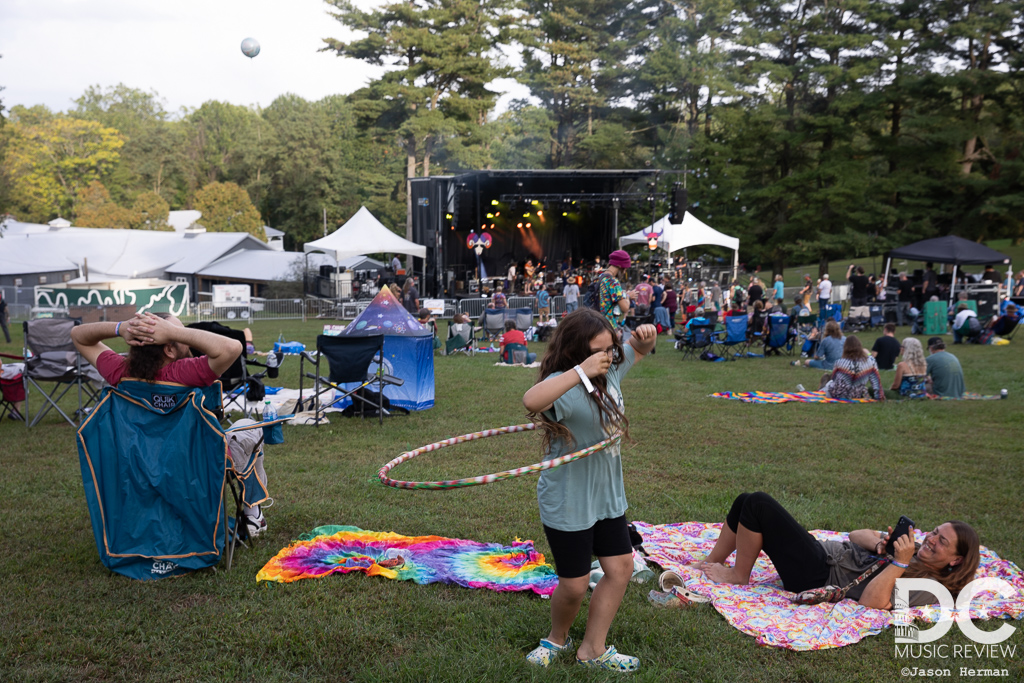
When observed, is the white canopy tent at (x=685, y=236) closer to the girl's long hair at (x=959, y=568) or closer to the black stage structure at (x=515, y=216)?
the black stage structure at (x=515, y=216)

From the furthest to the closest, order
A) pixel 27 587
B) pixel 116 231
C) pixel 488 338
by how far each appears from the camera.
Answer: pixel 116 231, pixel 488 338, pixel 27 587

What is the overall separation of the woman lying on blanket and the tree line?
25540 mm

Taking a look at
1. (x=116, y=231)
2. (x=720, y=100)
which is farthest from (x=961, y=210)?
(x=116, y=231)

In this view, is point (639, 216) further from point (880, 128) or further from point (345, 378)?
point (345, 378)

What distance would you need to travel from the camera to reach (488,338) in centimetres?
1709

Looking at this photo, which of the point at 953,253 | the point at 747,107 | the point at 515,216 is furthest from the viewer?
the point at 747,107

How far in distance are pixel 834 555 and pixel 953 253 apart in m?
16.2

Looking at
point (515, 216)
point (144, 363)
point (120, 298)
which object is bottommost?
point (120, 298)

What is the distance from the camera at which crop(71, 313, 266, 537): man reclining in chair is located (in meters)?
3.70

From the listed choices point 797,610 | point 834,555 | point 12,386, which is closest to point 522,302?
point 12,386

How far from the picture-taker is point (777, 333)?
14.0 metres

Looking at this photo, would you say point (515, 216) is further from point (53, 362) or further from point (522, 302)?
point (53, 362)

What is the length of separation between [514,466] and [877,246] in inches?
990

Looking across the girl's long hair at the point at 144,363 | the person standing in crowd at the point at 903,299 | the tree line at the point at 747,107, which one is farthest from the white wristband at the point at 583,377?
the tree line at the point at 747,107
